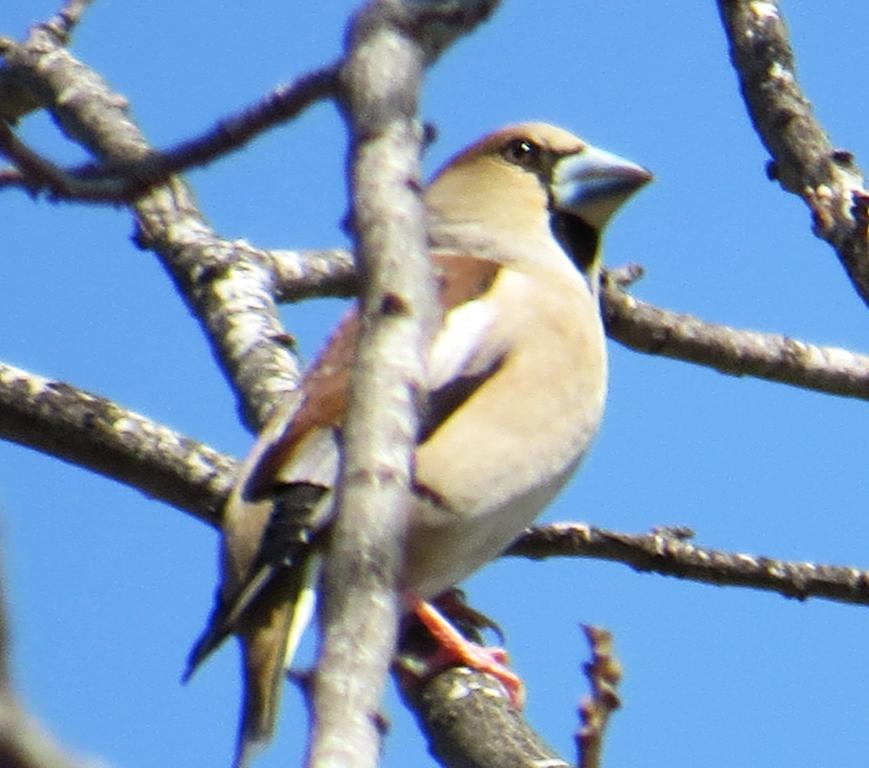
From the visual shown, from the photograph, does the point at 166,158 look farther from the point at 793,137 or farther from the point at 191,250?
the point at 191,250

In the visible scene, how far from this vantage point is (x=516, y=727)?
9.15 feet

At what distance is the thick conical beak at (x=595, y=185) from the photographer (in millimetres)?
3850

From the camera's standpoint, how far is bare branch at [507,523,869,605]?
3.29 m

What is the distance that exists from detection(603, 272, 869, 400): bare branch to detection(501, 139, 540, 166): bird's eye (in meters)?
0.33

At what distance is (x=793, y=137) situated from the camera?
307 centimetres

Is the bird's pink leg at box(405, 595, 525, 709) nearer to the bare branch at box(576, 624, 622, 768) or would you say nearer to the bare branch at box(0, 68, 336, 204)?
the bare branch at box(576, 624, 622, 768)

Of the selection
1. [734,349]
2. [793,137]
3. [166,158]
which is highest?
[793,137]

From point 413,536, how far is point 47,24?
6.59 ft

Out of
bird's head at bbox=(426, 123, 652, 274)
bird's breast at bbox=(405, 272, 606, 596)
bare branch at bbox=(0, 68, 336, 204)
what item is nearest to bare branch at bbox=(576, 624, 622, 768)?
bare branch at bbox=(0, 68, 336, 204)

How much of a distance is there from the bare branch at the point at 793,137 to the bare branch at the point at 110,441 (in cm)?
115

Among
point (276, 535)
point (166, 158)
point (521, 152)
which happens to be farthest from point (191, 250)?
point (166, 158)

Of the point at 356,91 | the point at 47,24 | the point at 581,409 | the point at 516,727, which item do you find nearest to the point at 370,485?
the point at 356,91

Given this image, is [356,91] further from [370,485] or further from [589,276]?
[589,276]

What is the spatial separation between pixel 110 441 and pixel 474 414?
0.71 meters
